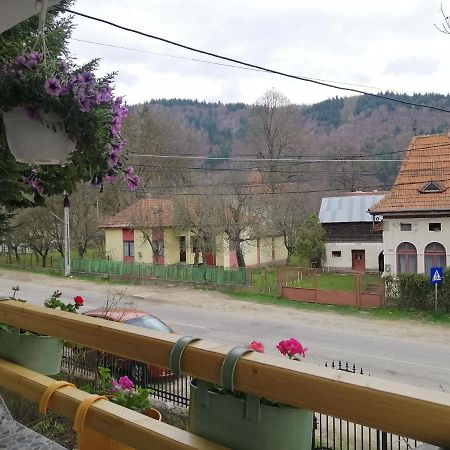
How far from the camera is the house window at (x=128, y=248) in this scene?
2083cm

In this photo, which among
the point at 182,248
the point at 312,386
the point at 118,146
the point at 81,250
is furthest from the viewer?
the point at 81,250

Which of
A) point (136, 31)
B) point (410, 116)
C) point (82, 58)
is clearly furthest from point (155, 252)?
point (136, 31)

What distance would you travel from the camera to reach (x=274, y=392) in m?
0.88

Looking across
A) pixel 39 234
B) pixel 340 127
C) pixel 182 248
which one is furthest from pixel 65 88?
pixel 340 127

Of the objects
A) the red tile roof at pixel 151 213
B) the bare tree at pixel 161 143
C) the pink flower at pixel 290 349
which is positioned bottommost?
the pink flower at pixel 290 349

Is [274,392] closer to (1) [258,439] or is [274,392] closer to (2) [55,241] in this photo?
(1) [258,439]

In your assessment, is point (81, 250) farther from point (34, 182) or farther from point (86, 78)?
point (86, 78)

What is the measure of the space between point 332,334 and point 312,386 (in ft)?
28.3

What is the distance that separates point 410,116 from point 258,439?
54.8 ft

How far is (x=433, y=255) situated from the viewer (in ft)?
42.2

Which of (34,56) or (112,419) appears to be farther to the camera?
(34,56)

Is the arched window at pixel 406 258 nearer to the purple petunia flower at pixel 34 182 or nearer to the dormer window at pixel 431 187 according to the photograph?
the dormer window at pixel 431 187

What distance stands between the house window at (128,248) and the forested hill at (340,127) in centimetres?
549

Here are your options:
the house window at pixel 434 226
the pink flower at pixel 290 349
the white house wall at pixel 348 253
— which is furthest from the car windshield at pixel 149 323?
the white house wall at pixel 348 253
